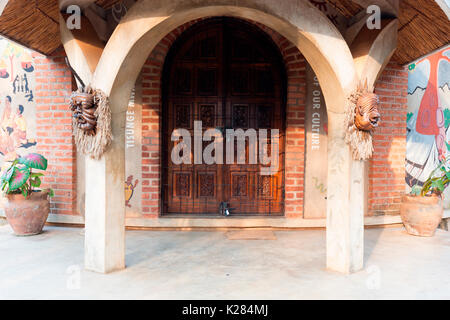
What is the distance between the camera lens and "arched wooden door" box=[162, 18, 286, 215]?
483 cm

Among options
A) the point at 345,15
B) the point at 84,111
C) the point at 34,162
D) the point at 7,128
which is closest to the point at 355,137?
the point at 345,15

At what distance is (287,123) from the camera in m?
4.76

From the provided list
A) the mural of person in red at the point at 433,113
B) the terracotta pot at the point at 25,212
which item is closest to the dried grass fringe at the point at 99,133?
the terracotta pot at the point at 25,212

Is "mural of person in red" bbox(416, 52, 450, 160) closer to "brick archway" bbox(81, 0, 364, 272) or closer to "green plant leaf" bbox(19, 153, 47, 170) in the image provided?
"brick archway" bbox(81, 0, 364, 272)

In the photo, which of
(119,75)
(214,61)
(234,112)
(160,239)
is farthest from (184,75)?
(160,239)

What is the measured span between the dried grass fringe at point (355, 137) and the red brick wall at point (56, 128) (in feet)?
12.8

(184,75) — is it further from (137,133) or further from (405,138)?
(405,138)

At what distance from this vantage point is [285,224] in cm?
470

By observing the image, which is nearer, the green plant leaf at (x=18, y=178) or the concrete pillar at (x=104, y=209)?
the concrete pillar at (x=104, y=209)

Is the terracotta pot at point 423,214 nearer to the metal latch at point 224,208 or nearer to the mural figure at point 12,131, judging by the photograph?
the metal latch at point 224,208

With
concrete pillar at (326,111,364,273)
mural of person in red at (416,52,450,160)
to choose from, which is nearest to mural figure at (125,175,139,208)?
concrete pillar at (326,111,364,273)

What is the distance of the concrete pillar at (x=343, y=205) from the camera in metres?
3.07

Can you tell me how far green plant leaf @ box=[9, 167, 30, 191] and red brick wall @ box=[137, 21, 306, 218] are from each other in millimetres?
1525
